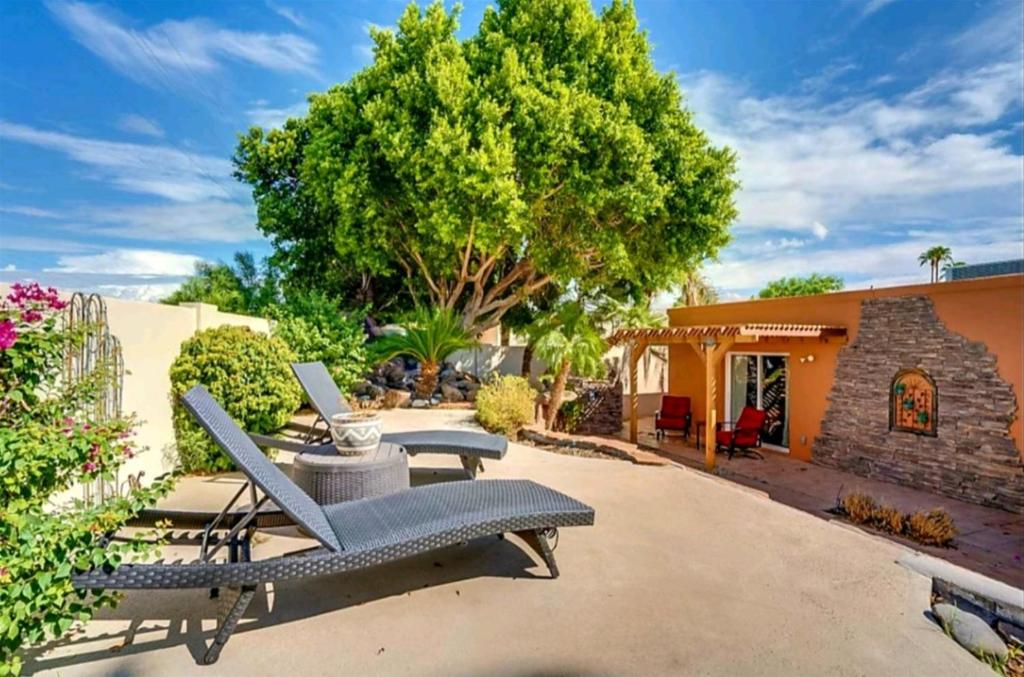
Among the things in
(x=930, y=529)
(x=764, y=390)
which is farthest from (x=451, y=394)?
(x=930, y=529)

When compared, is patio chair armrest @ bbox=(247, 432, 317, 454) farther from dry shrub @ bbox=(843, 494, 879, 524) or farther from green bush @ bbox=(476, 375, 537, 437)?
dry shrub @ bbox=(843, 494, 879, 524)

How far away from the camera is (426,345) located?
41.3ft

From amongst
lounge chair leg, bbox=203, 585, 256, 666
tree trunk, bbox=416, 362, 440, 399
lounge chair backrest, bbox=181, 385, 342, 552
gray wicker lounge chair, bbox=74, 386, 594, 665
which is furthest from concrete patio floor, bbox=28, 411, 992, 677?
tree trunk, bbox=416, 362, 440, 399

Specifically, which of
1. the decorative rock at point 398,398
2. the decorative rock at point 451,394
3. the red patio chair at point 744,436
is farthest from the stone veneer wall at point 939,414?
the decorative rock at point 398,398

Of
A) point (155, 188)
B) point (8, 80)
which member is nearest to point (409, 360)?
point (155, 188)

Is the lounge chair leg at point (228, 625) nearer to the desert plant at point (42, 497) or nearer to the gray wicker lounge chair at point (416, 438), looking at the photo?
the desert plant at point (42, 497)

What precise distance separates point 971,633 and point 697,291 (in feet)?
71.1

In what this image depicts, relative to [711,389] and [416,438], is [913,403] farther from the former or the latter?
[416,438]

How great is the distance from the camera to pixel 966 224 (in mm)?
21391

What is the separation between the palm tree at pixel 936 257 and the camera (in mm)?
30448

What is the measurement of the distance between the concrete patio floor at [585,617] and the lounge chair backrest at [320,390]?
216 cm

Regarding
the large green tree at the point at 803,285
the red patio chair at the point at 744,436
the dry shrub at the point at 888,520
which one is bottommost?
the dry shrub at the point at 888,520

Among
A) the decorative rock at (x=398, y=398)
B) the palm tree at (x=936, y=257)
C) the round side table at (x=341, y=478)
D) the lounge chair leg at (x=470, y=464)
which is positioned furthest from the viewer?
the palm tree at (x=936, y=257)

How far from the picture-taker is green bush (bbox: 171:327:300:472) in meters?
6.54
